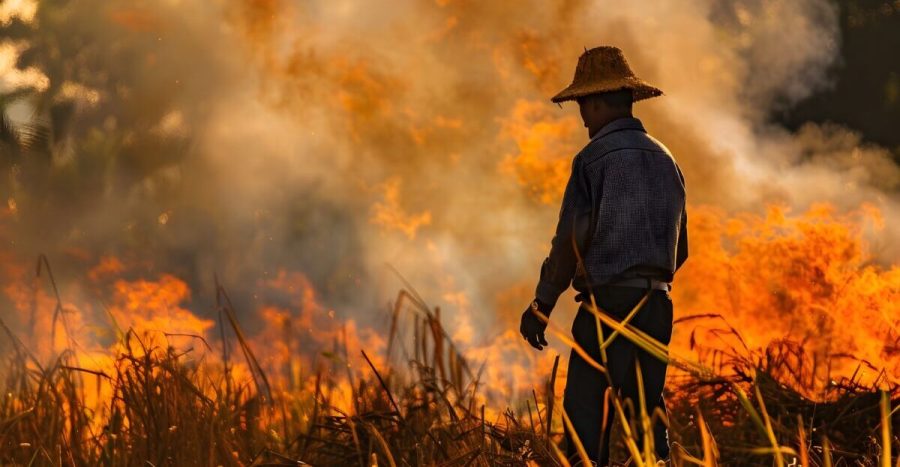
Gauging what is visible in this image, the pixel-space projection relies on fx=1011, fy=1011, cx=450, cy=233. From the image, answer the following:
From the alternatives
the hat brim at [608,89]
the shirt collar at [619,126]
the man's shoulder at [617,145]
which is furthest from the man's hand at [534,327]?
the hat brim at [608,89]

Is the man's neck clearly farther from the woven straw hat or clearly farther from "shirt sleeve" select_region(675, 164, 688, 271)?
"shirt sleeve" select_region(675, 164, 688, 271)

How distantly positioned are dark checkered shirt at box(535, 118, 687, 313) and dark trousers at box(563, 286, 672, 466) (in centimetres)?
11

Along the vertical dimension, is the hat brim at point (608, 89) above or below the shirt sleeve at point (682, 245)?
above

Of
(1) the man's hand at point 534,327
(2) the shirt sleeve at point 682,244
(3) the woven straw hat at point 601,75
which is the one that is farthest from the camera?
(2) the shirt sleeve at point 682,244

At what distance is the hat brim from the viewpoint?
15.9ft

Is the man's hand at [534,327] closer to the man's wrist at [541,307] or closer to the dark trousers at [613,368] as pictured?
the man's wrist at [541,307]

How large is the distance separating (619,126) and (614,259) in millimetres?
668

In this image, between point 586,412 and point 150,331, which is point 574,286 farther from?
point 150,331

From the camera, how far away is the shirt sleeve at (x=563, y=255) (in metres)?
4.73

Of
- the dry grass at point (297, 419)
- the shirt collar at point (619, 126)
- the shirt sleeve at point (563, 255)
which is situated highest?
the shirt collar at point (619, 126)

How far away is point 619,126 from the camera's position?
193 inches

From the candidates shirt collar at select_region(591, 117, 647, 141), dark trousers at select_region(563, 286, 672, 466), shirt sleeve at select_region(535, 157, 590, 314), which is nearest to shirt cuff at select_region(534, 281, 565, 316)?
shirt sleeve at select_region(535, 157, 590, 314)

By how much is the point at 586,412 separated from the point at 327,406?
120cm

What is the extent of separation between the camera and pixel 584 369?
4.71m
